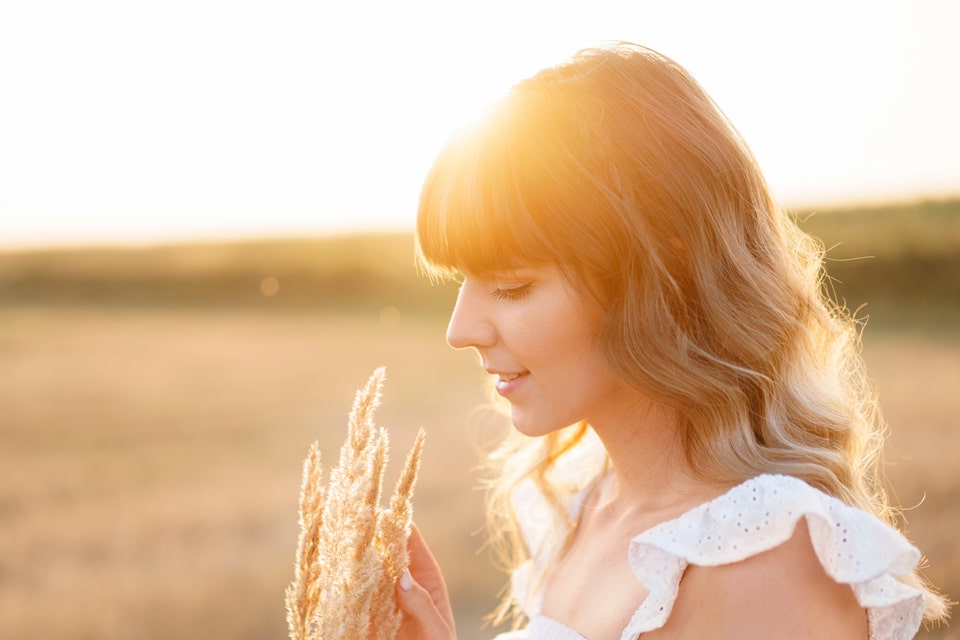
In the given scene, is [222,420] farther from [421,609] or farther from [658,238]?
[658,238]

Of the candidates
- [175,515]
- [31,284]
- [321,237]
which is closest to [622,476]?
[175,515]

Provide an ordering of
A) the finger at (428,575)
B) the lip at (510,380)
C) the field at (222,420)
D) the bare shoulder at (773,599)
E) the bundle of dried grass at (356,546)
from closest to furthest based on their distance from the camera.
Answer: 1. the bare shoulder at (773,599)
2. the bundle of dried grass at (356,546)
3. the lip at (510,380)
4. the finger at (428,575)
5. the field at (222,420)

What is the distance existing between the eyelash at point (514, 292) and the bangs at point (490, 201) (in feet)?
0.19

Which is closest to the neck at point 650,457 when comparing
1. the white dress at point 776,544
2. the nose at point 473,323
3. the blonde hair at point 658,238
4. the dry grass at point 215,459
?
the blonde hair at point 658,238

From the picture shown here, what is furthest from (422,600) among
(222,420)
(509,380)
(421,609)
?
(222,420)

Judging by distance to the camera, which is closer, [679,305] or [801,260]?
[679,305]

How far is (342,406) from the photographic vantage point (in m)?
12.2

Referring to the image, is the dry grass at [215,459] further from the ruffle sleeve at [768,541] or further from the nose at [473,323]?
the nose at [473,323]

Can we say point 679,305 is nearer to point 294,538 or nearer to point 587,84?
point 587,84

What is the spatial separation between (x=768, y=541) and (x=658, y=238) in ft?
2.19

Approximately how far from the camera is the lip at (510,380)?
1978 millimetres

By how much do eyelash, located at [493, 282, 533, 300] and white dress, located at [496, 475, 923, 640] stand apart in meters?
0.57

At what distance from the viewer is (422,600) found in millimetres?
1837

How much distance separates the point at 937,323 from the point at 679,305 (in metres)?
12.1
